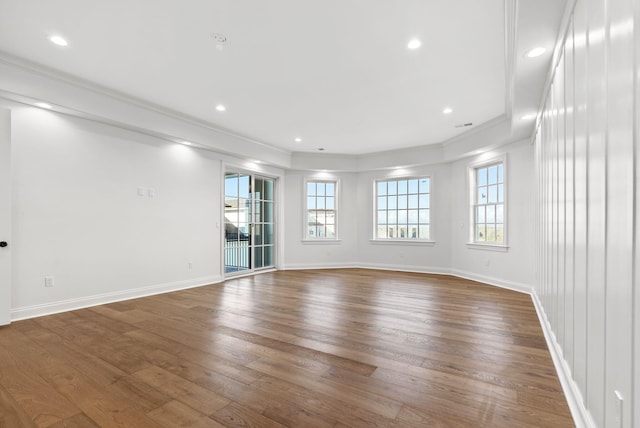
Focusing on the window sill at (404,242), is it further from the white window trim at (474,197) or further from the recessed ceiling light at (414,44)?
the recessed ceiling light at (414,44)

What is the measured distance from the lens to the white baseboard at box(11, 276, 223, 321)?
3.62 meters

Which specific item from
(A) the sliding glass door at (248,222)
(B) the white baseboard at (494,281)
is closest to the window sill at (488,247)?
(B) the white baseboard at (494,281)

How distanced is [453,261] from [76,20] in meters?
6.93

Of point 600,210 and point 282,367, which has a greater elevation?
point 600,210

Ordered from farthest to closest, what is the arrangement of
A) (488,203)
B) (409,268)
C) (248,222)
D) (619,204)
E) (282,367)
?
(409,268), (248,222), (488,203), (282,367), (619,204)

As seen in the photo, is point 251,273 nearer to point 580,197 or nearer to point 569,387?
point 569,387

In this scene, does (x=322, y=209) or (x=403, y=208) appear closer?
(x=403, y=208)

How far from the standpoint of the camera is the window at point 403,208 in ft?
23.9

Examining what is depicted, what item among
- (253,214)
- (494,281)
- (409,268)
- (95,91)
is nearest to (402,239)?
(409,268)

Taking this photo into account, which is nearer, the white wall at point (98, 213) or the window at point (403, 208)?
the white wall at point (98, 213)

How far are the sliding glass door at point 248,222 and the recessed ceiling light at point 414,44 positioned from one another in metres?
4.48

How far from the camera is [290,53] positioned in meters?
3.16

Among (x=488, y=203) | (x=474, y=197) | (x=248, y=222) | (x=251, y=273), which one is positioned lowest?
(x=251, y=273)

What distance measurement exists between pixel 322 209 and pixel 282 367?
230 inches
